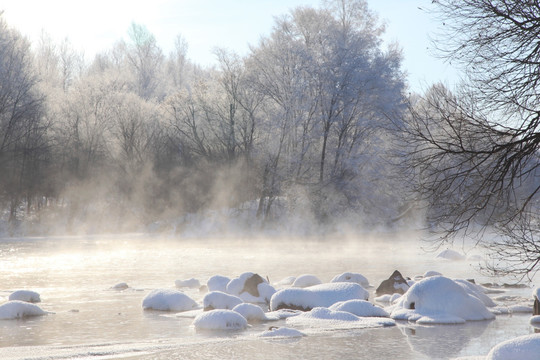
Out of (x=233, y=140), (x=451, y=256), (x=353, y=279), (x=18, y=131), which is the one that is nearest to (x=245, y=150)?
(x=233, y=140)

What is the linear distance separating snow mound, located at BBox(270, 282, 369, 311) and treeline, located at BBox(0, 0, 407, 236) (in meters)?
24.6

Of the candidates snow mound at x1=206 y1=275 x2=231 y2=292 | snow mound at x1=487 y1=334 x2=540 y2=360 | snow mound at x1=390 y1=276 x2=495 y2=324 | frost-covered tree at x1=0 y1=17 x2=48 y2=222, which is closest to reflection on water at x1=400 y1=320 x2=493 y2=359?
snow mound at x1=390 y1=276 x2=495 y2=324

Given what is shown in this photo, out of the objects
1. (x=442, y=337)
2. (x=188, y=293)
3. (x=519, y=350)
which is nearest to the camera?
(x=519, y=350)

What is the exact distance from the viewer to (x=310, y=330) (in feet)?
38.6

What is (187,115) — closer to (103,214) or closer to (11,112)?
(103,214)

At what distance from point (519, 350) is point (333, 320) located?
16.7ft

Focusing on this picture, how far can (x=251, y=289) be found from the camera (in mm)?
15391

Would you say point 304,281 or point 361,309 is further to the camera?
point 304,281

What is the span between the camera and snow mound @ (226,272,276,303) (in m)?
15.1

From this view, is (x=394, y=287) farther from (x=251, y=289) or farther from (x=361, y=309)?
(x=251, y=289)

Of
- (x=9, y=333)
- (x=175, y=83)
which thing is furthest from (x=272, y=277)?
(x=175, y=83)

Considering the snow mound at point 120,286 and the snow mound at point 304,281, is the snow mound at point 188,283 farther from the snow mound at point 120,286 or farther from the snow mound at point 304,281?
the snow mound at point 304,281

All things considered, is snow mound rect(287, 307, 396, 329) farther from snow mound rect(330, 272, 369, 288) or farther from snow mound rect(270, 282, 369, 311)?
snow mound rect(330, 272, 369, 288)

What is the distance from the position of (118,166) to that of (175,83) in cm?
3385
